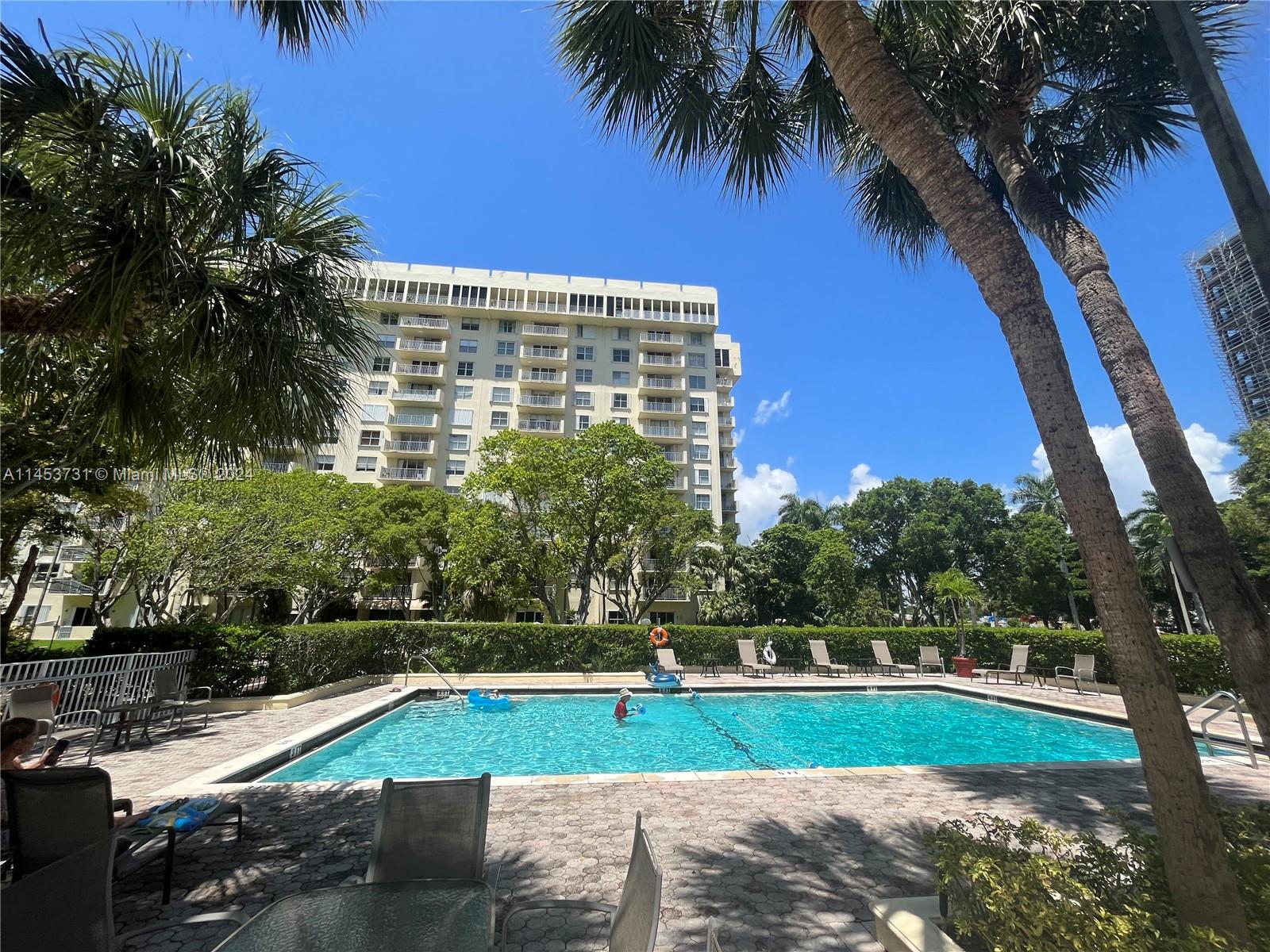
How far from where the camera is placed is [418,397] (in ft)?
141

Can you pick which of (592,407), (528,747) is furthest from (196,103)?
(592,407)

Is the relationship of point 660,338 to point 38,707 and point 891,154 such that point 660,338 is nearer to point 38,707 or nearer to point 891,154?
point 38,707

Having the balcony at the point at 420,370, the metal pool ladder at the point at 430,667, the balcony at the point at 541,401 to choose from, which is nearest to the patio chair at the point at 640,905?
the metal pool ladder at the point at 430,667

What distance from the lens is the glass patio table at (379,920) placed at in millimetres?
2260

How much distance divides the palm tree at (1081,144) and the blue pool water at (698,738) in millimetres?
7755

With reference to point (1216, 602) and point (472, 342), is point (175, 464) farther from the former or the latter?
point (472, 342)

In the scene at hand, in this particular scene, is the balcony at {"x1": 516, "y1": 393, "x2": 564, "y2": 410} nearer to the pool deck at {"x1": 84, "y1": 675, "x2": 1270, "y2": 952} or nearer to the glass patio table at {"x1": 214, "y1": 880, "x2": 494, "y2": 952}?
the pool deck at {"x1": 84, "y1": 675, "x2": 1270, "y2": 952}

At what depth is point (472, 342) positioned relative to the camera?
46.0 m

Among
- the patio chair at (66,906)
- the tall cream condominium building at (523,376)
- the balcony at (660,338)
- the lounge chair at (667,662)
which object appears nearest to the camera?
the patio chair at (66,906)

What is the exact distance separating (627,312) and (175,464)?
43.9 meters

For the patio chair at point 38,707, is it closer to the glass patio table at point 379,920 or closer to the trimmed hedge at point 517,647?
the trimmed hedge at point 517,647

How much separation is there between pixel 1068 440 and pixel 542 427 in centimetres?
4314

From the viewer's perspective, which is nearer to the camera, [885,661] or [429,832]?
[429,832]

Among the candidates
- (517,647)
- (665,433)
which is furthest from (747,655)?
(665,433)
